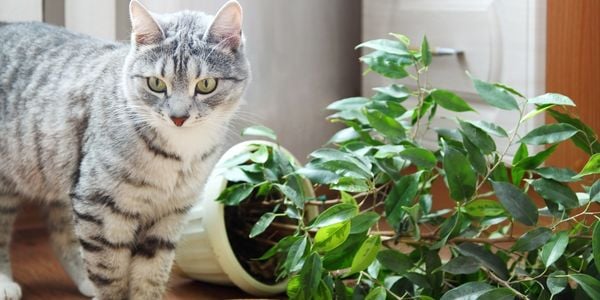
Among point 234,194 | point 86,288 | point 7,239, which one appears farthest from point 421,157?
point 7,239

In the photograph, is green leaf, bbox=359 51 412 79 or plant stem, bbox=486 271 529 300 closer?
plant stem, bbox=486 271 529 300

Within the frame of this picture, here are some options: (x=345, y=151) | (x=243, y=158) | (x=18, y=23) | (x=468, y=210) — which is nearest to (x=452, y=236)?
(x=468, y=210)

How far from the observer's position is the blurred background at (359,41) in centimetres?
180

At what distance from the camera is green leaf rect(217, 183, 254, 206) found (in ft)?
5.36

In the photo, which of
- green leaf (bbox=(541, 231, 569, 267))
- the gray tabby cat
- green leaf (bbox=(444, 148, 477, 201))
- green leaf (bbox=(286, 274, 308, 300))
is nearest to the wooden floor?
the gray tabby cat

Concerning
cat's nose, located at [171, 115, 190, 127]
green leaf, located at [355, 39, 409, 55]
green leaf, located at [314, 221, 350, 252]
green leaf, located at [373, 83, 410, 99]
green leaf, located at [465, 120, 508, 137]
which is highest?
green leaf, located at [355, 39, 409, 55]

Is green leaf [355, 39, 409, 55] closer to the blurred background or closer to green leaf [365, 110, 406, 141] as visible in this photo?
green leaf [365, 110, 406, 141]

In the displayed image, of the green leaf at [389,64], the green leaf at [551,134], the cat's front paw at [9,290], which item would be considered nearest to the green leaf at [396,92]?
the green leaf at [389,64]

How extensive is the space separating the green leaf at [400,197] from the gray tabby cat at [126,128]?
0.94 feet

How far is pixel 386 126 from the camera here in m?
1.51

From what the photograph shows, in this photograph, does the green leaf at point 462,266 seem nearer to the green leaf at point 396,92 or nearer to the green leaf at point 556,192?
the green leaf at point 556,192

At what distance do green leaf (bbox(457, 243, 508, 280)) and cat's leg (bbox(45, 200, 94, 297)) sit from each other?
77cm

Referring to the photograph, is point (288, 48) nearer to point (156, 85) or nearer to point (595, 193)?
point (156, 85)

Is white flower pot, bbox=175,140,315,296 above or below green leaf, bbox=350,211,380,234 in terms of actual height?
below
